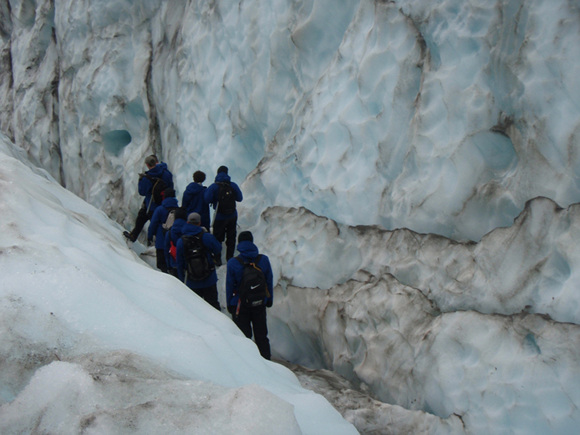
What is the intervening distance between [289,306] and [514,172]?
233 centimetres

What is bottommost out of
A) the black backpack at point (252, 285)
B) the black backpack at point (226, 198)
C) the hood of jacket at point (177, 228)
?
the black backpack at point (252, 285)

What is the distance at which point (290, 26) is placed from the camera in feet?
21.4

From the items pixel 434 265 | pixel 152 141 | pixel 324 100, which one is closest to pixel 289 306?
pixel 434 265

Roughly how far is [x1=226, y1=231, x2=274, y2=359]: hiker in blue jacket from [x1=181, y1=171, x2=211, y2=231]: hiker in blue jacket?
5.91 ft

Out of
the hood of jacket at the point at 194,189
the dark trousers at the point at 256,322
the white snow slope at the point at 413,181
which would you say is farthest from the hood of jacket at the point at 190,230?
the hood of jacket at the point at 194,189

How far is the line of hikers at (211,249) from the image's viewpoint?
16.5 ft

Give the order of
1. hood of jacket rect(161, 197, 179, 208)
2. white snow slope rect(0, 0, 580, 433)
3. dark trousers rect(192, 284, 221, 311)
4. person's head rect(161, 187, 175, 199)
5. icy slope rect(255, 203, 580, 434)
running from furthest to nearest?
person's head rect(161, 187, 175, 199) < hood of jacket rect(161, 197, 179, 208) < dark trousers rect(192, 284, 221, 311) < white snow slope rect(0, 0, 580, 433) < icy slope rect(255, 203, 580, 434)

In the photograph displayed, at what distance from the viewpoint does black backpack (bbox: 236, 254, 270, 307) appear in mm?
4973

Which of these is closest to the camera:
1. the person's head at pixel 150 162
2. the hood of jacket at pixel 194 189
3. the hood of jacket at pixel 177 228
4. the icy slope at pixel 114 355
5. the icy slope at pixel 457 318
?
the icy slope at pixel 114 355

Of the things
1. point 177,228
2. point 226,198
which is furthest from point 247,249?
point 226,198

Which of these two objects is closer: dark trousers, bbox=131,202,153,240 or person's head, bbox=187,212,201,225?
person's head, bbox=187,212,201,225

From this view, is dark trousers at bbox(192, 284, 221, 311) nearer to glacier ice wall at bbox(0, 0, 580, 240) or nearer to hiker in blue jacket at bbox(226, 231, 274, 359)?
hiker in blue jacket at bbox(226, 231, 274, 359)

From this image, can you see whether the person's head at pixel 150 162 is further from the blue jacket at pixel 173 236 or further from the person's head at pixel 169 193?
the blue jacket at pixel 173 236

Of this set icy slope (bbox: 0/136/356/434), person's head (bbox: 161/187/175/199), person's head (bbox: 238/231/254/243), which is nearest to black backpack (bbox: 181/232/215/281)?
person's head (bbox: 238/231/254/243)
